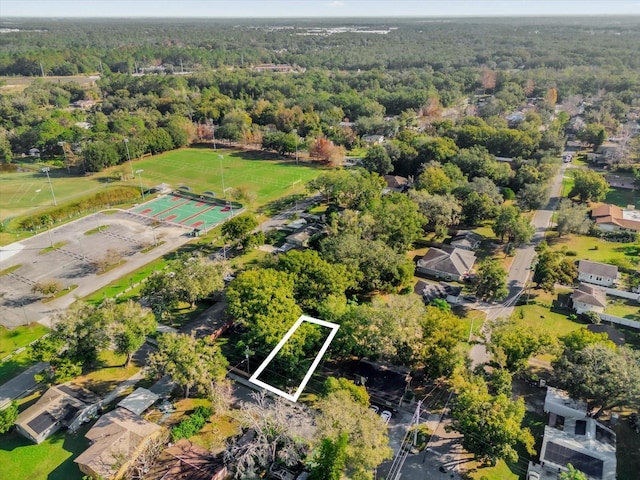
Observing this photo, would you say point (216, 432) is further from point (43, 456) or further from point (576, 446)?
point (576, 446)

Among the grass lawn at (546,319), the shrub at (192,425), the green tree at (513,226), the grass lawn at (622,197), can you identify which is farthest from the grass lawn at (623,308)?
the shrub at (192,425)

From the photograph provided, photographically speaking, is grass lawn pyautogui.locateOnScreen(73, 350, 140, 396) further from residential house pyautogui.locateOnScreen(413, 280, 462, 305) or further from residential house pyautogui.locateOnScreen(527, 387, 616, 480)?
residential house pyautogui.locateOnScreen(527, 387, 616, 480)

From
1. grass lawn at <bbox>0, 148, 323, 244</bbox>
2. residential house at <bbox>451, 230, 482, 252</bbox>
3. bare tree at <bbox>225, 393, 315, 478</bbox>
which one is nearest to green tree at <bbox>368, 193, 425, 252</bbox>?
residential house at <bbox>451, 230, 482, 252</bbox>

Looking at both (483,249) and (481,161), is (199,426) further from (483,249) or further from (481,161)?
(481,161)

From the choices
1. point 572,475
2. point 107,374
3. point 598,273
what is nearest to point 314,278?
point 107,374

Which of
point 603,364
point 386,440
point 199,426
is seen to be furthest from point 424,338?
point 199,426

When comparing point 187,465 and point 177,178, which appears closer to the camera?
point 187,465
